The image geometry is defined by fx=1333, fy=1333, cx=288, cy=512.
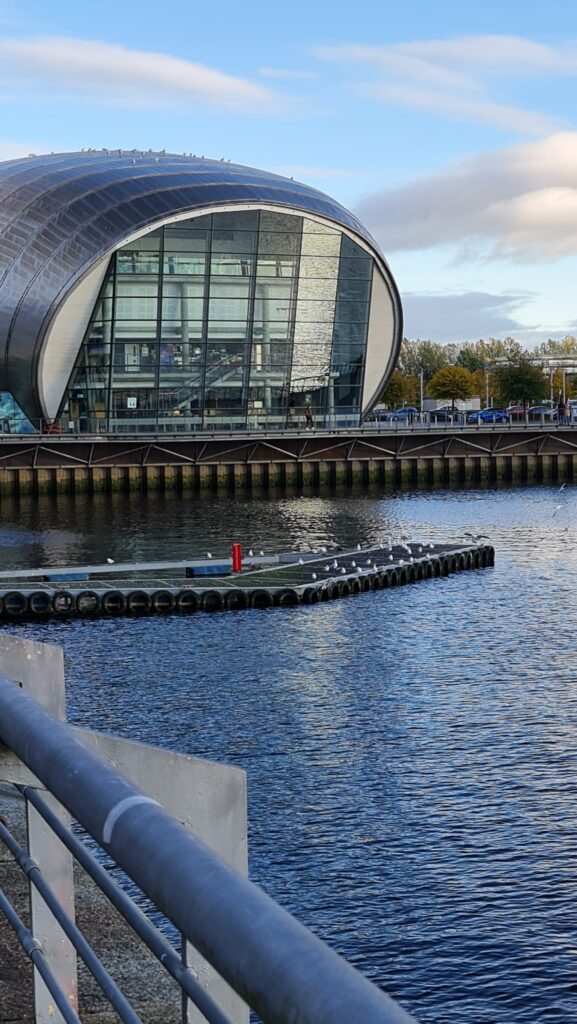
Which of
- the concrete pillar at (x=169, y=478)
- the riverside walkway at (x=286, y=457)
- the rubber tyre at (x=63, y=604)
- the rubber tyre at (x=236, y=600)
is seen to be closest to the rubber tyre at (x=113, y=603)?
the rubber tyre at (x=63, y=604)

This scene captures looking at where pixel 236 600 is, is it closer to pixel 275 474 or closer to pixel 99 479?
pixel 99 479

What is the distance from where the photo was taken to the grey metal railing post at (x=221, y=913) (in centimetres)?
181

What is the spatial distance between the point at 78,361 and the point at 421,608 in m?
55.6

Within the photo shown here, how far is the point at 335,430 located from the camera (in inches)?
3629

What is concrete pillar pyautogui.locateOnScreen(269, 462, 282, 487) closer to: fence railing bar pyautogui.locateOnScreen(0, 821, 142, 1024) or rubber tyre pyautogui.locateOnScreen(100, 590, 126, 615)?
rubber tyre pyautogui.locateOnScreen(100, 590, 126, 615)

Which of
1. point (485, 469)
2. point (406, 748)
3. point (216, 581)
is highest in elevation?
point (485, 469)

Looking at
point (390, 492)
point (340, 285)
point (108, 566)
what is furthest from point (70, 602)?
point (340, 285)

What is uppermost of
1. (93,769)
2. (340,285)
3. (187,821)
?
(340,285)

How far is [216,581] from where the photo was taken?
148 feet

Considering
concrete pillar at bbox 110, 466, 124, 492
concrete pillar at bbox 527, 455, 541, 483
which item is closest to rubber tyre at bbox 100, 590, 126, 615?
concrete pillar at bbox 110, 466, 124, 492

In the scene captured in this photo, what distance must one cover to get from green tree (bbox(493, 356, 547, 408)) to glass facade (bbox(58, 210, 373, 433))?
242ft

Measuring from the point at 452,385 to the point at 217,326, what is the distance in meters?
86.0

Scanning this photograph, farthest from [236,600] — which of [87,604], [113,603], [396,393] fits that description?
[396,393]

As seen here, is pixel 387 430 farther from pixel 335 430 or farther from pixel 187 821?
pixel 187 821
